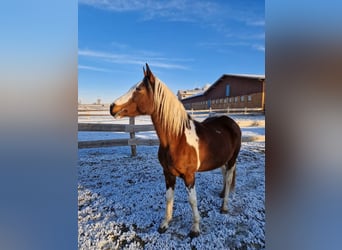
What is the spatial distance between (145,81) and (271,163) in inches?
31.5

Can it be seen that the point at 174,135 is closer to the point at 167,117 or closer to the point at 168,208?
the point at 167,117

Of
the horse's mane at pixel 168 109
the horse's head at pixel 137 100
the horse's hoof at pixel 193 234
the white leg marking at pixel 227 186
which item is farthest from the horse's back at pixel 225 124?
the horse's hoof at pixel 193 234

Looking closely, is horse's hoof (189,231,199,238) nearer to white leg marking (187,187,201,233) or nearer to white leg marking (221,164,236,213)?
white leg marking (187,187,201,233)

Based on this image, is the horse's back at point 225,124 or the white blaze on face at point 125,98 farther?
the horse's back at point 225,124

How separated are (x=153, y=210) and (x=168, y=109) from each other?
0.97 meters

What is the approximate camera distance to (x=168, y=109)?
113 centimetres

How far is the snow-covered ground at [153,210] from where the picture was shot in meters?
1.22

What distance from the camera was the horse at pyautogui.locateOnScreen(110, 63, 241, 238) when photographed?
41.2 inches

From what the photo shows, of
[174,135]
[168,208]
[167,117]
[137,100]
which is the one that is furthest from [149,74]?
[168,208]

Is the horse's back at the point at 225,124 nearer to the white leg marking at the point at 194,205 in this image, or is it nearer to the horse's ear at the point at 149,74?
the white leg marking at the point at 194,205

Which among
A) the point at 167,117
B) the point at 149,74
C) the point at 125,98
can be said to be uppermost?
the point at 149,74
